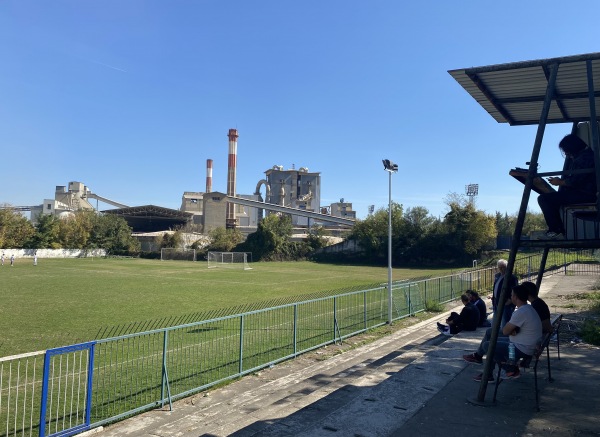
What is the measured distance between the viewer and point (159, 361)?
938 centimetres

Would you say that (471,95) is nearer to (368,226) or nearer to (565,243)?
(565,243)

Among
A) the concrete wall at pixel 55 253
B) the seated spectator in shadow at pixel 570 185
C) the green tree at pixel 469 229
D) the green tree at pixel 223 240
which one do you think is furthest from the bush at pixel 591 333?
the concrete wall at pixel 55 253

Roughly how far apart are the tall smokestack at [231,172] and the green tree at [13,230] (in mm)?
34636

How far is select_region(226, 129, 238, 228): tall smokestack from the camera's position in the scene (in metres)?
89.0

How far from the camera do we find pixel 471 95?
249 inches

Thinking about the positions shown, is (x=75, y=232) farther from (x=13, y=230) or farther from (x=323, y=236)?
(x=323, y=236)

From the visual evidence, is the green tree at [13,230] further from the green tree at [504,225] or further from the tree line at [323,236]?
the green tree at [504,225]

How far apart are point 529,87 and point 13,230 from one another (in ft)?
256

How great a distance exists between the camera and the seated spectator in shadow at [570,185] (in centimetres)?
507

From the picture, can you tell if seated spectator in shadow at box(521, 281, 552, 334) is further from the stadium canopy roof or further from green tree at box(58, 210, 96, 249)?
the stadium canopy roof

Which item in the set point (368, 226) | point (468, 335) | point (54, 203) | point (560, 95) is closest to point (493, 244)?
point (368, 226)

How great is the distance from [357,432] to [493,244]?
175 feet

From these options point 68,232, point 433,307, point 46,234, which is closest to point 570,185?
point 433,307

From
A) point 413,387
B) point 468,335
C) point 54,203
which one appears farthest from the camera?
point 54,203
